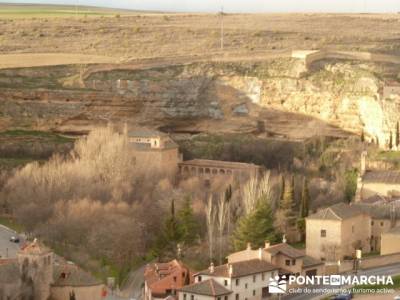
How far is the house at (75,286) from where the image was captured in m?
44.2

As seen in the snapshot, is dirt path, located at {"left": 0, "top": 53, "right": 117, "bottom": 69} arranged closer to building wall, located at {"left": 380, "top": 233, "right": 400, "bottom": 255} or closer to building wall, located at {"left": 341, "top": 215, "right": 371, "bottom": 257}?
building wall, located at {"left": 341, "top": 215, "right": 371, "bottom": 257}

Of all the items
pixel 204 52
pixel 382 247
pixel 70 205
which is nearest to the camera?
pixel 382 247

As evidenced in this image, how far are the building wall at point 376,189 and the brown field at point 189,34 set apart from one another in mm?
23011

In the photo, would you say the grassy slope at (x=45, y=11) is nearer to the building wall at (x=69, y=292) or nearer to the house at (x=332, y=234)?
the house at (x=332, y=234)

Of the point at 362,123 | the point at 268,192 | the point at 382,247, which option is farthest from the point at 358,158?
the point at 382,247

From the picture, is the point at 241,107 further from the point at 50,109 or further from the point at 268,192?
the point at 268,192

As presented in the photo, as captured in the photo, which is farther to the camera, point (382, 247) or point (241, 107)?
point (241, 107)

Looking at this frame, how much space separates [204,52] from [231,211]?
92.6 feet

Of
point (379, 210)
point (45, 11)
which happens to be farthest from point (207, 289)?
point (45, 11)

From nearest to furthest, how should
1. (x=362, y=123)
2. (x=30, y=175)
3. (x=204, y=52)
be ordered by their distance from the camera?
1. (x=30, y=175)
2. (x=362, y=123)
3. (x=204, y=52)

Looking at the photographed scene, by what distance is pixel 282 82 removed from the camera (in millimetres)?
72750

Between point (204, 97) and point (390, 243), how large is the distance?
84.8 ft

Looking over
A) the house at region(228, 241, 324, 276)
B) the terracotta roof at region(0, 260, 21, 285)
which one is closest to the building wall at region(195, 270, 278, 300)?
the house at region(228, 241, 324, 276)

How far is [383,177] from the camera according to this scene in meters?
57.7
